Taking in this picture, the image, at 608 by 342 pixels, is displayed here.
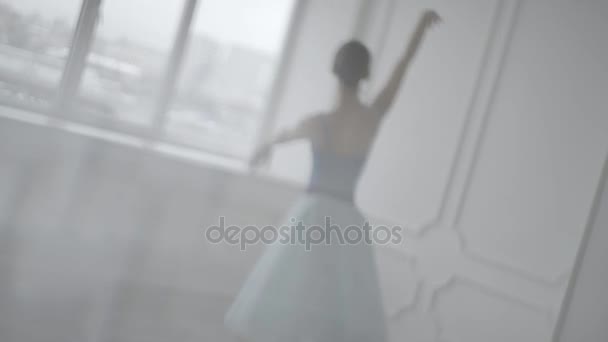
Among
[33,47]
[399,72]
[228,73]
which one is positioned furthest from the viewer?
[399,72]

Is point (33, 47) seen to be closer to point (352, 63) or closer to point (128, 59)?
point (128, 59)

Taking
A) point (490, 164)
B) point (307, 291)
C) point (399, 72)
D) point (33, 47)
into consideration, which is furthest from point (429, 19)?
point (33, 47)

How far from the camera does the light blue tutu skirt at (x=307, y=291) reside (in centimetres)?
85

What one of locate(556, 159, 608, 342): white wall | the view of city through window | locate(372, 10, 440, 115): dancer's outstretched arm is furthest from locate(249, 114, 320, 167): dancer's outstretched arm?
locate(556, 159, 608, 342): white wall

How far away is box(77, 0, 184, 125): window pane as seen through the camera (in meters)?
0.71

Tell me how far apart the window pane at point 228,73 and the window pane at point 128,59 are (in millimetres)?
36

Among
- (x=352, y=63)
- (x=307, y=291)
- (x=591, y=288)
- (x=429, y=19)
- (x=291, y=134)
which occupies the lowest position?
(x=307, y=291)

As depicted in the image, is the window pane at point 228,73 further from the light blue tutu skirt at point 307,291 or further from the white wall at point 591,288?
the white wall at point 591,288

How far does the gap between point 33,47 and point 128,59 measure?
0.12 meters

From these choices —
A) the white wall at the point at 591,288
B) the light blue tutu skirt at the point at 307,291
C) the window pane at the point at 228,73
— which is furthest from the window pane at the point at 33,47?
the white wall at the point at 591,288

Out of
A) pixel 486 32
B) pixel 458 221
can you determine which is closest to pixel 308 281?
pixel 458 221

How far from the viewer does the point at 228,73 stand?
79cm

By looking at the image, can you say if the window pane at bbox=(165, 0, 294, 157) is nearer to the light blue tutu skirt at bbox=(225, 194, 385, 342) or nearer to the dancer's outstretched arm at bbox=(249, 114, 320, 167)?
the dancer's outstretched arm at bbox=(249, 114, 320, 167)
